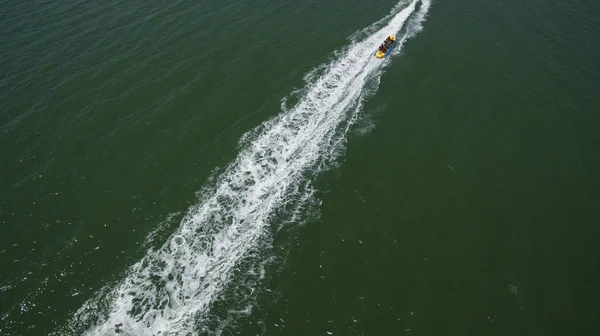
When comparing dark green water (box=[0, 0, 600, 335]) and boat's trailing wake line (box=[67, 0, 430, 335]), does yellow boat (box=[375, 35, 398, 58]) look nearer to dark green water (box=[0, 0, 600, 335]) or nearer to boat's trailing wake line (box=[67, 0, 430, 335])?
dark green water (box=[0, 0, 600, 335])

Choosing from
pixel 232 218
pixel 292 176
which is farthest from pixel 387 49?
pixel 232 218

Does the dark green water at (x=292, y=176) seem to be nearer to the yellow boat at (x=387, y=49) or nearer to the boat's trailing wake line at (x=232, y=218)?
the boat's trailing wake line at (x=232, y=218)

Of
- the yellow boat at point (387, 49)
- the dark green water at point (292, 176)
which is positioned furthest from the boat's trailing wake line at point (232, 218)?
the yellow boat at point (387, 49)

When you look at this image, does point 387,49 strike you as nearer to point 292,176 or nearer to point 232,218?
point 292,176

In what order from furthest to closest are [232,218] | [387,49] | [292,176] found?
[387,49]
[292,176]
[232,218]

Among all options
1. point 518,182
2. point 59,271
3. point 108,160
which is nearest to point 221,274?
point 59,271

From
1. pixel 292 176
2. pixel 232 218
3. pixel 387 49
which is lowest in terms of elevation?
pixel 232 218

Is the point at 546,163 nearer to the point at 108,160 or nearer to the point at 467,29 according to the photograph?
the point at 467,29
